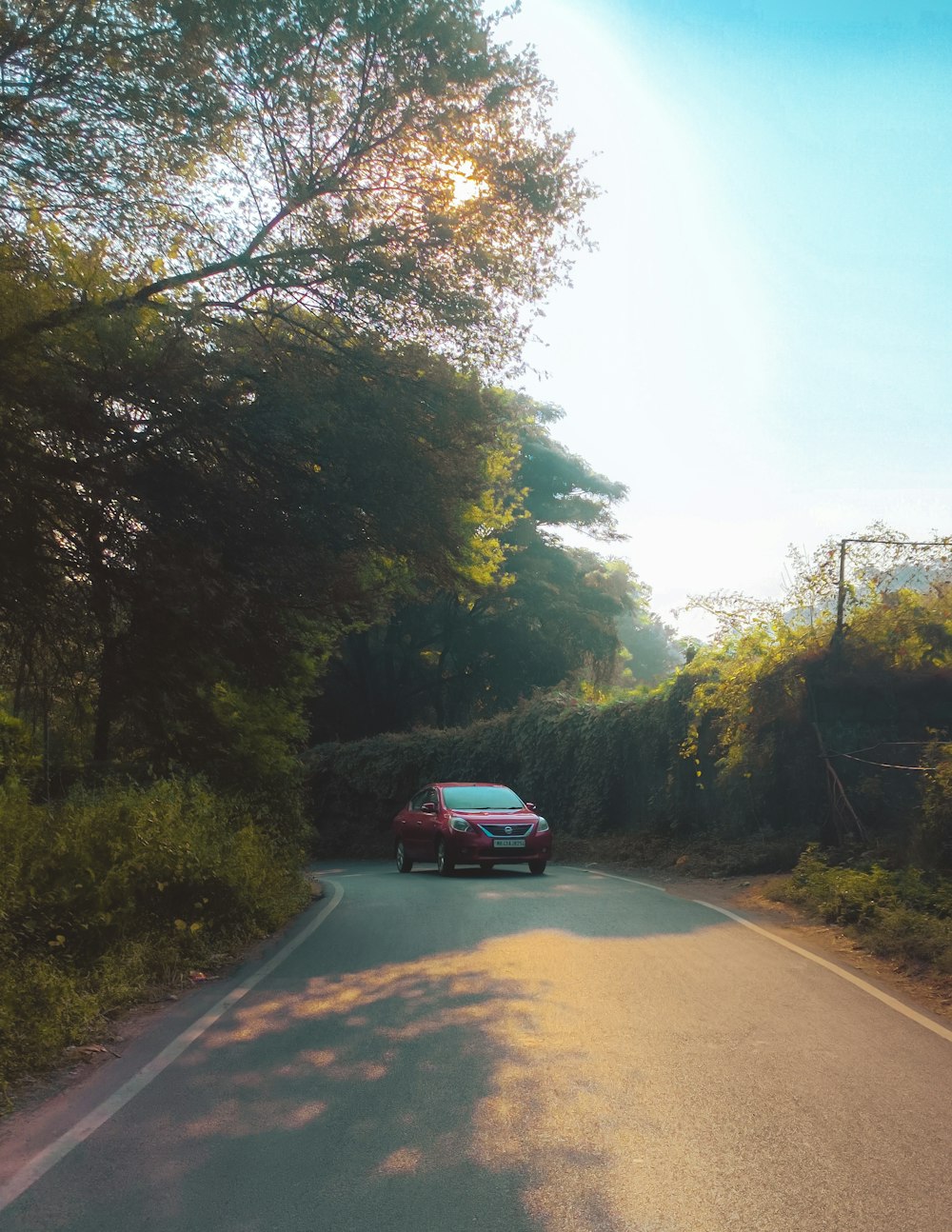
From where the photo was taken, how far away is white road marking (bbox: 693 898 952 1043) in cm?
803

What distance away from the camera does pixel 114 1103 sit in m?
6.13

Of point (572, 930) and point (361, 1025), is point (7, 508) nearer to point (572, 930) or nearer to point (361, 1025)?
point (361, 1025)

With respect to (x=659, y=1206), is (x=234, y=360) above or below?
above

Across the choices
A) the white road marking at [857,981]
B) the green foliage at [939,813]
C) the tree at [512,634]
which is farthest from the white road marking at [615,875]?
the tree at [512,634]

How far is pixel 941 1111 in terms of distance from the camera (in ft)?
19.0

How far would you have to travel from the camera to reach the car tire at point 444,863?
862 inches

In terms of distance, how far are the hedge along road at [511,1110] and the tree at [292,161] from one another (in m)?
6.36

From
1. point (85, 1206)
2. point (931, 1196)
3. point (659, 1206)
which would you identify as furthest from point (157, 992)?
point (931, 1196)

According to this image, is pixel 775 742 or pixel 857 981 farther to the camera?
pixel 775 742

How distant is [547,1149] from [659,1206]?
2.50 feet

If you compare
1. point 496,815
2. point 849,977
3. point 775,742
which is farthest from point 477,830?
point 849,977

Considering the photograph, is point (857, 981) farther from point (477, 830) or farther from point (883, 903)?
point (477, 830)

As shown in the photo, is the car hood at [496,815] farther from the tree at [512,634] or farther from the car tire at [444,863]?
the tree at [512,634]

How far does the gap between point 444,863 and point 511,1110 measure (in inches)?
647
